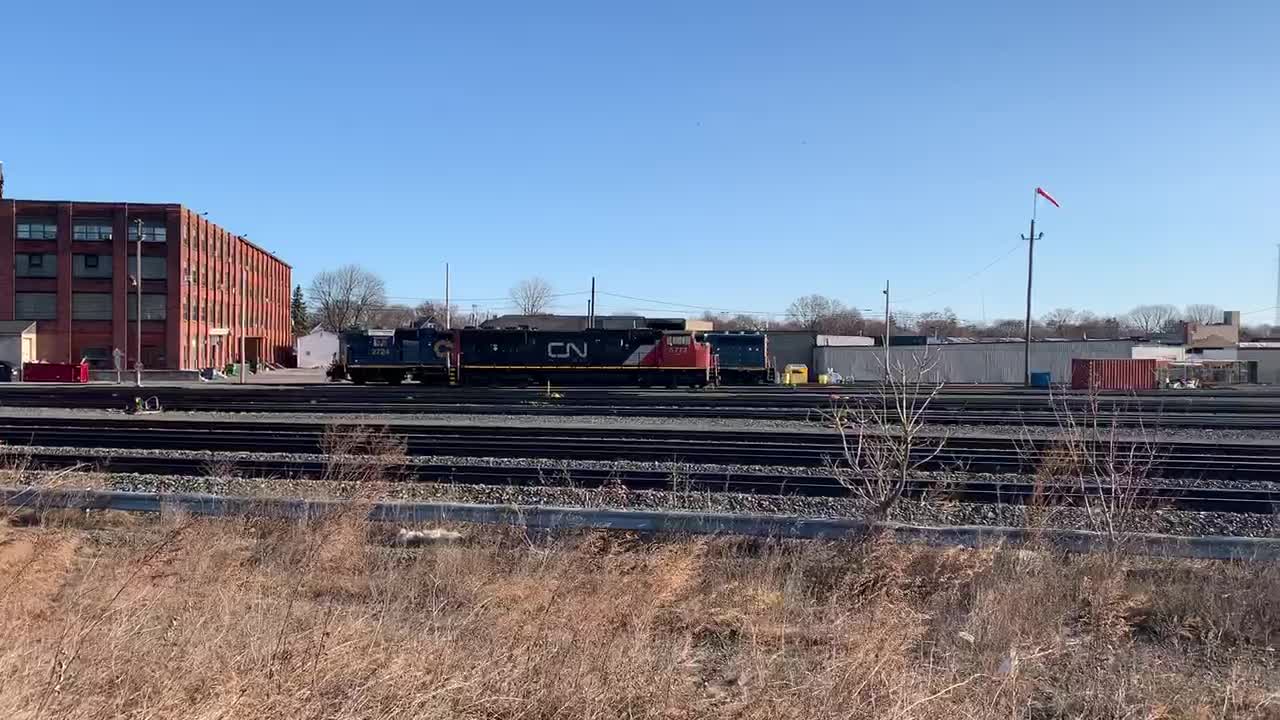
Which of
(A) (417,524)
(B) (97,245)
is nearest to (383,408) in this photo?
(A) (417,524)

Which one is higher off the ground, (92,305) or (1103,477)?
(92,305)

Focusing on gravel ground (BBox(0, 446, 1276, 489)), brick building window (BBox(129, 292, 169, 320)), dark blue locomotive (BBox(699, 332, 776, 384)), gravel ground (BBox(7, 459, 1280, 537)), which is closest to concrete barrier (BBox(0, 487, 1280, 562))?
gravel ground (BBox(7, 459, 1280, 537))

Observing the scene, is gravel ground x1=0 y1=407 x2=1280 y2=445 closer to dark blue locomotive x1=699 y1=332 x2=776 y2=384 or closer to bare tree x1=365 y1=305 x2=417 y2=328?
dark blue locomotive x1=699 y1=332 x2=776 y2=384

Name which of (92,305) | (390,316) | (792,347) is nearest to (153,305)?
(92,305)

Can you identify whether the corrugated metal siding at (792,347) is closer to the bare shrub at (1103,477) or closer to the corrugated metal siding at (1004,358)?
the corrugated metal siding at (1004,358)

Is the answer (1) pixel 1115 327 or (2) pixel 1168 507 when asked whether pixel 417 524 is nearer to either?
(2) pixel 1168 507

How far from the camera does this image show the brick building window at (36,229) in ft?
202

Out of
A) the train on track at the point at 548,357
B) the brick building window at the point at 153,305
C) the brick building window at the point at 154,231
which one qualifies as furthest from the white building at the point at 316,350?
the train on track at the point at 548,357

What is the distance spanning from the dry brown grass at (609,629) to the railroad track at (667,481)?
419 centimetres

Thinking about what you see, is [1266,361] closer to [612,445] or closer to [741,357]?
[741,357]

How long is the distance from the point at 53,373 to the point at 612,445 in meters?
44.6

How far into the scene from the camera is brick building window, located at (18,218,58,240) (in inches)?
2424

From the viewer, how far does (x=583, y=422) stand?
2514cm

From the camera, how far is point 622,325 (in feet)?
211
